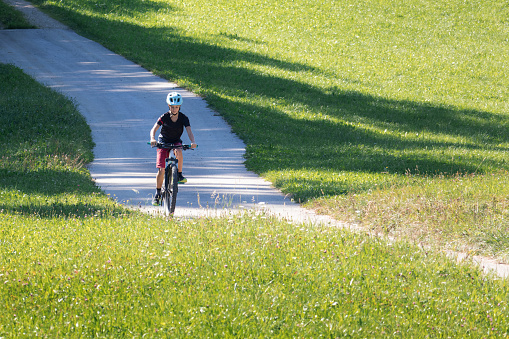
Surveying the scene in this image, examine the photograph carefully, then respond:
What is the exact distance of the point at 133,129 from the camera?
1659 cm

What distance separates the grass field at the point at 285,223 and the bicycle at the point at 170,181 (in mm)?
804

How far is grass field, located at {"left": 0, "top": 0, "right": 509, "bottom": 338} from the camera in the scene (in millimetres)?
5016

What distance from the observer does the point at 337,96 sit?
22.1 meters

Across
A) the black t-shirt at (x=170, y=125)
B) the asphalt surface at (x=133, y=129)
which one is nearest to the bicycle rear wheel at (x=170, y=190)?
the asphalt surface at (x=133, y=129)

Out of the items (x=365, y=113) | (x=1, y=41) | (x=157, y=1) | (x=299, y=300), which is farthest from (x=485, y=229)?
(x=157, y=1)

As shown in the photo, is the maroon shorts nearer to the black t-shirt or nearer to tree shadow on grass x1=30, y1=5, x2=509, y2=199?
the black t-shirt

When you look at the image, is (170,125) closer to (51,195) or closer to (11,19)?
(51,195)

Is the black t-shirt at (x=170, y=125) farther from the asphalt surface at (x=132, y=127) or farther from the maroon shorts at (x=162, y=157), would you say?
the asphalt surface at (x=132, y=127)

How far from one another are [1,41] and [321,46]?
17.5 m

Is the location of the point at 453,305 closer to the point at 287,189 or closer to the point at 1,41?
the point at 287,189

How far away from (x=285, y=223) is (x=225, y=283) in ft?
7.92

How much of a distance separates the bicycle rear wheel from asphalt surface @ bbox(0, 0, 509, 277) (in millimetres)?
359

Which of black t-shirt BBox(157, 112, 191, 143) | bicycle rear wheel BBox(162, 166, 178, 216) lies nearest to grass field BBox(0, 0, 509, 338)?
bicycle rear wheel BBox(162, 166, 178, 216)

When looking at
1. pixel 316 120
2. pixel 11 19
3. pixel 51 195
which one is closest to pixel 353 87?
pixel 316 120
